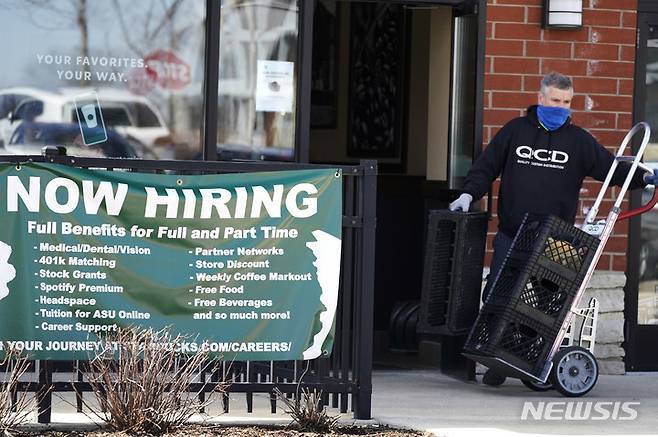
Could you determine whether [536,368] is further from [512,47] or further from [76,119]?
[76,119]

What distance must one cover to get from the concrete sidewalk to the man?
74cm

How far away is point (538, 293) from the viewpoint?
8.64m

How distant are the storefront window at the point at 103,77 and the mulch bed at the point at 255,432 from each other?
109 inches

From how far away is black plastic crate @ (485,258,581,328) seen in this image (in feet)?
27.9

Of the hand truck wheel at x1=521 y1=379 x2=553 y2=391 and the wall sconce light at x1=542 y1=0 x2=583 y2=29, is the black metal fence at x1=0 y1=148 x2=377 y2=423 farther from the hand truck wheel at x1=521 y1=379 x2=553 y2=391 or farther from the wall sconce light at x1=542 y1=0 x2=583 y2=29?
the wall sconce light at x1=542 y1=0 x2=583 y2=29

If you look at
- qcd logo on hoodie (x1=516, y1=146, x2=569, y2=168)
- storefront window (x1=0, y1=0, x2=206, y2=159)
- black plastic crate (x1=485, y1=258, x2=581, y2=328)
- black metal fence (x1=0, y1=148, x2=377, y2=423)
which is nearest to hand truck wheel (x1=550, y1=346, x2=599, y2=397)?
black plastic crate (x1=485, y1=258, x2=581, y2=328)

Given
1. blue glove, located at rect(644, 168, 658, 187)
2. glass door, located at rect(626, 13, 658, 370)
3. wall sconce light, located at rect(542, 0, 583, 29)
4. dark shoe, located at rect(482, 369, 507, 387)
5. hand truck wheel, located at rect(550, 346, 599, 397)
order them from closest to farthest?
blue glove, located at rect(644, 168, 658, 187), hand truck wheel, located at rect(550, 346, 599, 397), dark shoe, located at rect(482, 369, 507, 387), wall sconce light, located at rect(542, 0, 583, 29), glass door, located at rect(626, 13, 658, 370)

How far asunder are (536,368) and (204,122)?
2.77 m

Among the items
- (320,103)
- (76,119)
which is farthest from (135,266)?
(320,103)

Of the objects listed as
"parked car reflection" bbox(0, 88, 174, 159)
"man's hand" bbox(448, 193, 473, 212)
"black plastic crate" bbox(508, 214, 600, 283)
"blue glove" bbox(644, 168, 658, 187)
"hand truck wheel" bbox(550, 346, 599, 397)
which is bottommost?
"hand truck wheel" bbox(550, 346, 599, 397)

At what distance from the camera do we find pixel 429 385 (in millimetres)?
9383

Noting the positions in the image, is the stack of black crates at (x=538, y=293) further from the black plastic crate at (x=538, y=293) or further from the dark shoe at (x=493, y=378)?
the dark shoe at (x=493, y=378)

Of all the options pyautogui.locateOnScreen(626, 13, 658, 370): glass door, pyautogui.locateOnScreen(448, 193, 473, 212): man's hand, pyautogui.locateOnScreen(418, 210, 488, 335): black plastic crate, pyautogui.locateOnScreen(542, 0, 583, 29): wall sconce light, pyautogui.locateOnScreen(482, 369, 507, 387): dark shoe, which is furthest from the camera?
pyautogui.locateOnScreen(626, 13, 658, 370): glass door

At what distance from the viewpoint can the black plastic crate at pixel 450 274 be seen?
908cm
